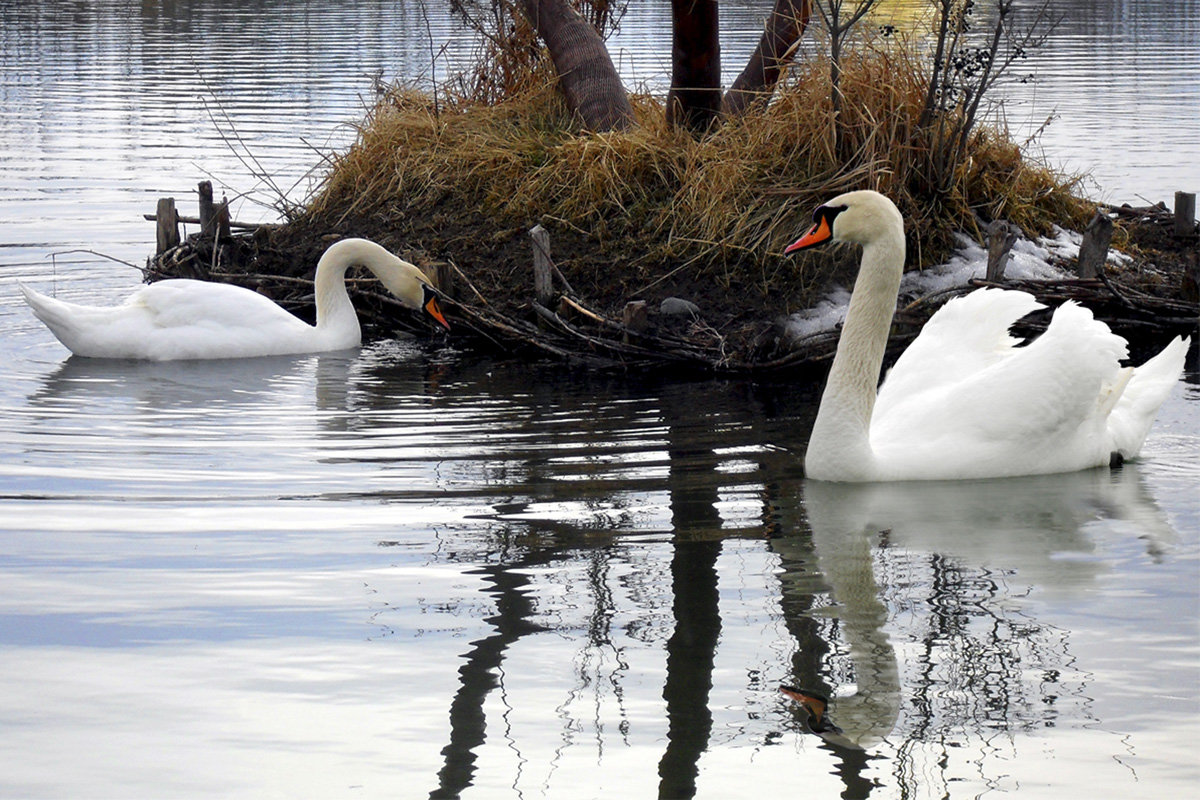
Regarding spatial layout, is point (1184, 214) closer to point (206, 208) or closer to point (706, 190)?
point (706, 190)

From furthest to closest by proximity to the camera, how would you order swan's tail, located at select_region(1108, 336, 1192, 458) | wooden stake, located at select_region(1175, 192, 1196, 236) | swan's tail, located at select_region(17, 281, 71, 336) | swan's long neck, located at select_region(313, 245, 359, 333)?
wooden stake, located at select_region(1175, 192, 1196, 236)
swan's long neck, located at select_region(313, 245, 359, 333)
swan's tail, located at select_region(17, 281, 71, 336)
swan's tail, located at select_region(1108, 336, 1192, 458)

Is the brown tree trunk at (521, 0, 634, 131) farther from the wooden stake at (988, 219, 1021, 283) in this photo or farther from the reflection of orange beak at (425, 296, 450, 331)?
the wooden stake at (988, 219, 1021, 283)

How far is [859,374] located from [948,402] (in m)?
0.42

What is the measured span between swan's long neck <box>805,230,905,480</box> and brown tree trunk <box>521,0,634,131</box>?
4583 mm

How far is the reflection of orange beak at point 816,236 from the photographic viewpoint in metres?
6.11

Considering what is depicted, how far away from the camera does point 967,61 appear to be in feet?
30.7

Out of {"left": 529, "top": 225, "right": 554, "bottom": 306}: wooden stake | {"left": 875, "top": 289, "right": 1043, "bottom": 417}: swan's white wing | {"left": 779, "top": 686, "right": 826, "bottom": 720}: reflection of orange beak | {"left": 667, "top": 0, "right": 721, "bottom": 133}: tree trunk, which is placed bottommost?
Result: {"left": 779, "top": 686, "right": 826, "bottom": 720}: reflection of orange beak

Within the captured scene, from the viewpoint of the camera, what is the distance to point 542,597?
16.2 ft

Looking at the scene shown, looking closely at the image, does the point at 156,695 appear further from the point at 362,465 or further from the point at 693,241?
the point at 693,241

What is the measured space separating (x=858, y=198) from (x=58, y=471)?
3.56 m

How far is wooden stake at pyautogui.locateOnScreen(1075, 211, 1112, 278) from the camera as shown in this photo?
30.0 feet

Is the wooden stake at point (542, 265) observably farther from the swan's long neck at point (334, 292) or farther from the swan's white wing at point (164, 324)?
the swan's white wing at point (164, 324)

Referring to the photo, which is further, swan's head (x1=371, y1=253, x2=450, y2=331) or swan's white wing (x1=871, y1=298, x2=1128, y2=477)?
swan's head (x1=371, y1=253, x2=450, y2=331)

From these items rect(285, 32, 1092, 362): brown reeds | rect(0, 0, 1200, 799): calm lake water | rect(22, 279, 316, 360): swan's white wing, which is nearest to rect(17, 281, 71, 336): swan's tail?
rect(22, 279, 316, 360): swan's white wing
